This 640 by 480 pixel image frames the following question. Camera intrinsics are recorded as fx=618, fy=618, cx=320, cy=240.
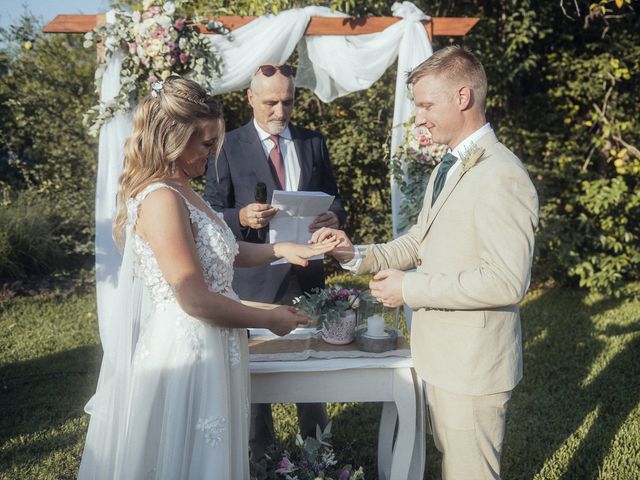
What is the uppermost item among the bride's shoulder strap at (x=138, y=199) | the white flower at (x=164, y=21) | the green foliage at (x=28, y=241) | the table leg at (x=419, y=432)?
the white flower at (x=164, y=21)

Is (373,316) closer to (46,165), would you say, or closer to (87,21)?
(87,21)

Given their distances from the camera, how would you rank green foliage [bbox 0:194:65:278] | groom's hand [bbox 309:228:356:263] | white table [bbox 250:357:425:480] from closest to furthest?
white table [bbox 250:357:425:480]
groom's hand [bbox 309:228:356:263]
green foliage [bbox 0:194:65:278]

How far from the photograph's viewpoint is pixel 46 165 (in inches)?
342

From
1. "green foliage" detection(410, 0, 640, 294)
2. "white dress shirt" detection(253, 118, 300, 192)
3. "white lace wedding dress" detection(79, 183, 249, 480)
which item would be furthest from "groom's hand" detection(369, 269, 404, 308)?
"green foliage" detection(410, 0, 640, 294)

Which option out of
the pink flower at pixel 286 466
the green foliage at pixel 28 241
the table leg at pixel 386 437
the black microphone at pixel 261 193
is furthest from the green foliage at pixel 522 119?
the pink flower at pixel 286 466

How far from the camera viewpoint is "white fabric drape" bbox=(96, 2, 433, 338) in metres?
5.25

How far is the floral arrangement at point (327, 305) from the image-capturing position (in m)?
2.89

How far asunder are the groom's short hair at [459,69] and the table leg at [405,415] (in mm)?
1255

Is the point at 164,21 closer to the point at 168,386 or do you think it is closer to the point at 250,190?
the point at 250,190

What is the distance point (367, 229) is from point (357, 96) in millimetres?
1864

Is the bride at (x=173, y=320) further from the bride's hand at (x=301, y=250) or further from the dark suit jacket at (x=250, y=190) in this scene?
the dark suit jacket at (x=250, y=190)

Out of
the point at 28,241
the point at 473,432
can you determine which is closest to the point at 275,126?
the point at 473,432

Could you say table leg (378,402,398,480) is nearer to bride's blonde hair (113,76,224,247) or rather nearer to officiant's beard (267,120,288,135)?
officiant's beard (267,120,288,135)

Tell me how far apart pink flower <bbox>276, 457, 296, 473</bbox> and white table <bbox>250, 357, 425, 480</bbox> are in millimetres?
298
